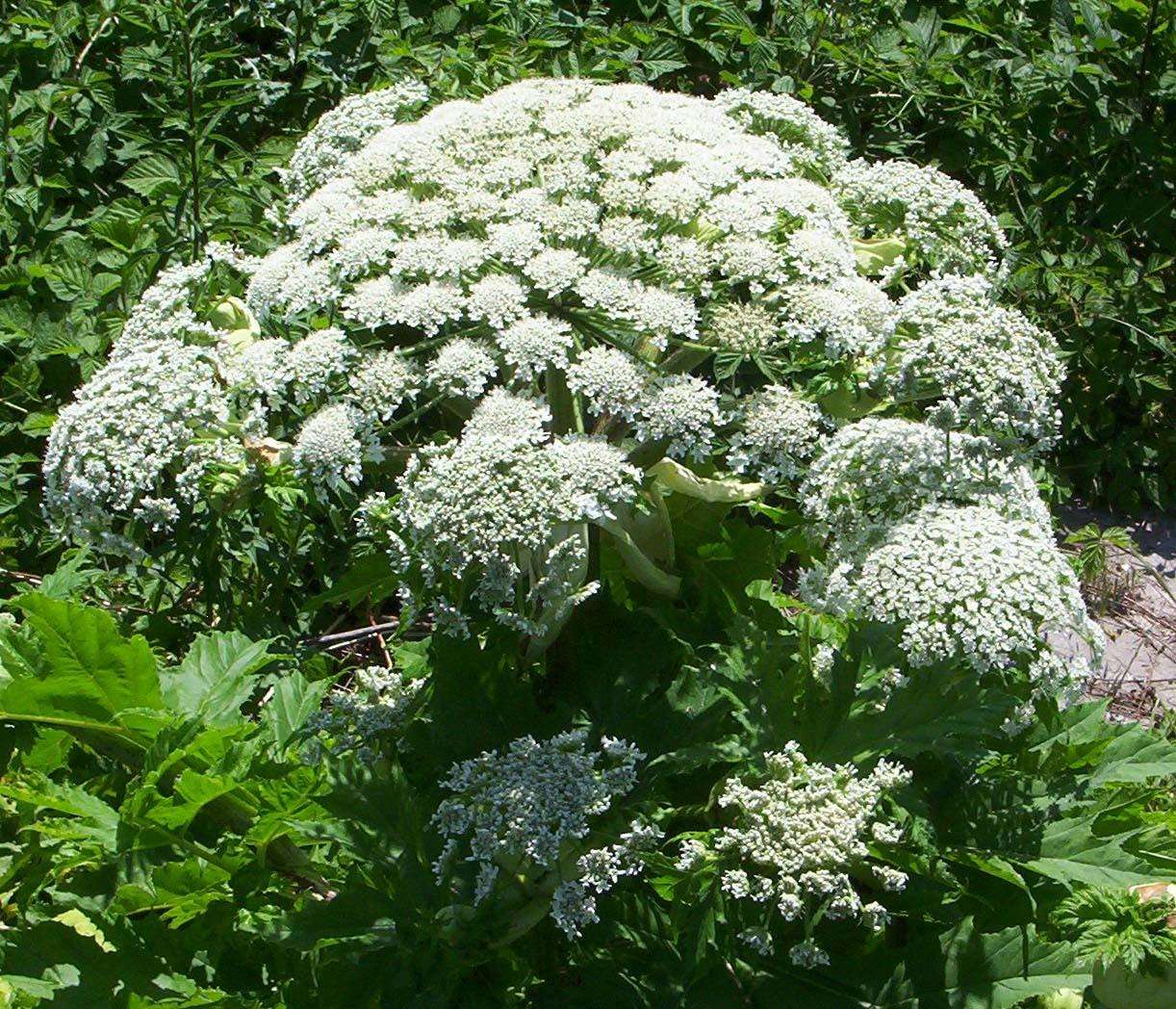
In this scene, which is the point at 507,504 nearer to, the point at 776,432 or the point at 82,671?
the point at 776,432

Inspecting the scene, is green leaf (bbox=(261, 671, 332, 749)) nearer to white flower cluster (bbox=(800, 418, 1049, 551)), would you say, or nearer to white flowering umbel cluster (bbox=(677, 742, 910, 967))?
white flowering umbel cluster (bbox=(677, 742, 910, 967))

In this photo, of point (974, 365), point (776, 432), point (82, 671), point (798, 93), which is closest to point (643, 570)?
point (776, 432)

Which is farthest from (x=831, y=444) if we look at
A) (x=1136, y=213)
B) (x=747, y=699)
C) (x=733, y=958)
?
(x=1136, y=213)

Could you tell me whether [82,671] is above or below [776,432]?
below

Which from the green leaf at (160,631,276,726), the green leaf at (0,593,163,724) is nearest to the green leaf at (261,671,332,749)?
the green leaf at (160,631,276,726)

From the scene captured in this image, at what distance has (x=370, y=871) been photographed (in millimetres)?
2947

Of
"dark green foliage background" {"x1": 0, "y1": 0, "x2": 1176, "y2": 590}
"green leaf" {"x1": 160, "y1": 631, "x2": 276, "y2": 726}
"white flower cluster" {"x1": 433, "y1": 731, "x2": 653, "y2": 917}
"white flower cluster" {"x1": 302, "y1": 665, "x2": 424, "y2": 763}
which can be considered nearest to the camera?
"white flower cluster" {"x1": 433, "y1": 731, "x2": 653, "y2": 917}

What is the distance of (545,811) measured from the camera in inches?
102

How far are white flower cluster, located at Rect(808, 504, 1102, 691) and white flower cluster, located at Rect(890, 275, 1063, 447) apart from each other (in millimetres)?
196

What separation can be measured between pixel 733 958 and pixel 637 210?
5.27 feet

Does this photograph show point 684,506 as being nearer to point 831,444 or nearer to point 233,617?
point 831,444

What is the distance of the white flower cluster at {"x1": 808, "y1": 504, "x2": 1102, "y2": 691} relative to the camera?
262cm

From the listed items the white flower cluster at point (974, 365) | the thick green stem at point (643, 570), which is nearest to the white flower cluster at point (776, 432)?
the white flower cluster at point (974, 365)

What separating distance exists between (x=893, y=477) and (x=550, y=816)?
0.98 meters
